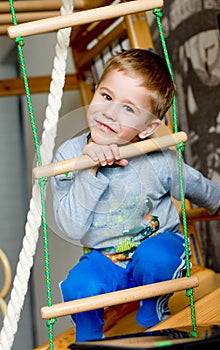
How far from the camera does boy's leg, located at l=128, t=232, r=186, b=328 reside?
1.43m

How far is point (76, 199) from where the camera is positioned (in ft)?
4.52

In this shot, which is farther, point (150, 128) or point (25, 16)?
point (25, 16)

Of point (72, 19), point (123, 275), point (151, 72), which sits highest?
point (72, 19)

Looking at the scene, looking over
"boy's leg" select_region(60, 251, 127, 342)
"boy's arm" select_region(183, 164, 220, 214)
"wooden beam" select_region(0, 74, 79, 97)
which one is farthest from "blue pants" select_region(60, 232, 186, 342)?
"wooden beam" select_region(0, 74, 79, 97)

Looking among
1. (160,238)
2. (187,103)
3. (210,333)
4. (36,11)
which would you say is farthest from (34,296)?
(210,333)

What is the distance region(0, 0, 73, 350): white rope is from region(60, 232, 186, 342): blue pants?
0.09 meters

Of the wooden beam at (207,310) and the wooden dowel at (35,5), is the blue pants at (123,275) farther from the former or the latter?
the wooden dowel at (35,5)

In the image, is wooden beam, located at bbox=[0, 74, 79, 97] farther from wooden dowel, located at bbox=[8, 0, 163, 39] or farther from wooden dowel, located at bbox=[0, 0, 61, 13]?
wooden dowel, located at bbox=[8, 0, 163, 39]

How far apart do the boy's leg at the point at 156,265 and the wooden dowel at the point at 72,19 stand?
1.47 feet

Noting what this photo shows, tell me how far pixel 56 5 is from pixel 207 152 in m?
0.69

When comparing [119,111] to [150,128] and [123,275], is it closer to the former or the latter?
[150,128]

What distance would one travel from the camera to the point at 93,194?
1361mm

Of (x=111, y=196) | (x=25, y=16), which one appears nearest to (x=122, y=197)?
(x=111, y=196)

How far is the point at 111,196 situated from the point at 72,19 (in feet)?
1.13
